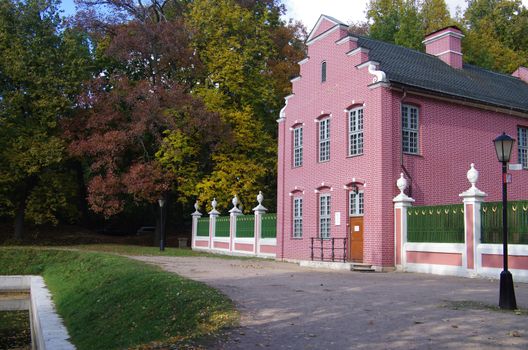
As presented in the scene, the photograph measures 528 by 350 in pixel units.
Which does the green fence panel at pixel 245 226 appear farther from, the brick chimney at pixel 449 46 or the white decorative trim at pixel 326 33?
the brick chimney at pixel 449 46

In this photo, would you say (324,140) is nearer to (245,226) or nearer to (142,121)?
(245,226)

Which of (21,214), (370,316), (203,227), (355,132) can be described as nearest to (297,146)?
(355,132)

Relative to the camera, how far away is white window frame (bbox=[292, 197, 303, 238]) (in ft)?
83.2

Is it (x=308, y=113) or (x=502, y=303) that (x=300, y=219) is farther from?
(x=502, y=303)

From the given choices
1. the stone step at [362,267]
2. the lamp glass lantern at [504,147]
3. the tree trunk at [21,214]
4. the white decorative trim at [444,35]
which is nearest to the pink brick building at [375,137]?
the stone step at [362,267]

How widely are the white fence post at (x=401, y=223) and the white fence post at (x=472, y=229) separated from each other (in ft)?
9.36

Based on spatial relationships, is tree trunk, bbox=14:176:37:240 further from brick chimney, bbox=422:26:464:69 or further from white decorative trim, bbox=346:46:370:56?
brick chimney, bbox=422:26:464:69

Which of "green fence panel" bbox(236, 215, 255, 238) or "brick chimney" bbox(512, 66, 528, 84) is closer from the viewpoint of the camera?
"green fence panel" bbox(236, 215, 255, 238)

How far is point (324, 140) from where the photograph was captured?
2416cm

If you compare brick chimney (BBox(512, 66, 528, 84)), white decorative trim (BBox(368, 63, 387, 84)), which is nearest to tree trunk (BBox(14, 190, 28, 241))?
white decorative trim (BBox(368, 63, 387, 84))

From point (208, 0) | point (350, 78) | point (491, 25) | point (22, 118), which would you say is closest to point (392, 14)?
point (491, 25)

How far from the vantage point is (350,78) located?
2270cm

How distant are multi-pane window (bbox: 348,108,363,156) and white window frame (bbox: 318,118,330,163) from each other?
1464mm

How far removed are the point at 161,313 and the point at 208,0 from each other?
2731cm
